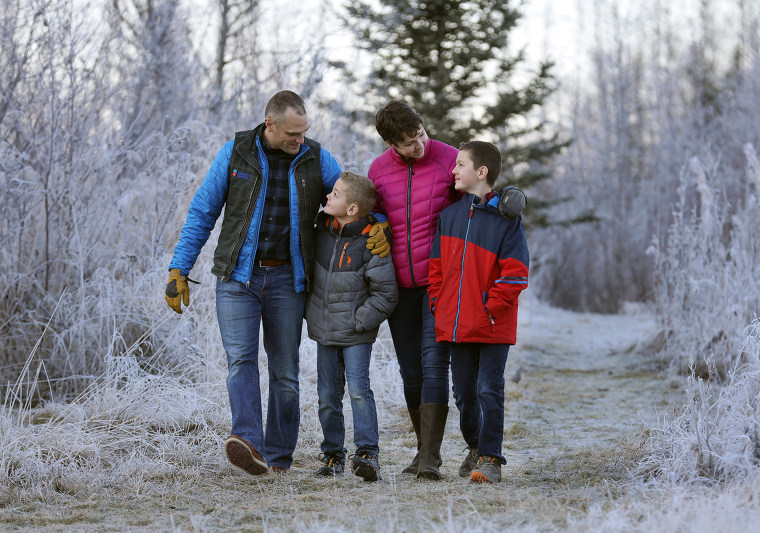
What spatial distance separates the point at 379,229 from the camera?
4.20 meters

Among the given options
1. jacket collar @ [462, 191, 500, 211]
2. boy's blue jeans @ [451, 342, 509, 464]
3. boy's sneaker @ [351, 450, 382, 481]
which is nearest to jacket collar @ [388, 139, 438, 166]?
jacket collar @ [462, 191, 500, 211]

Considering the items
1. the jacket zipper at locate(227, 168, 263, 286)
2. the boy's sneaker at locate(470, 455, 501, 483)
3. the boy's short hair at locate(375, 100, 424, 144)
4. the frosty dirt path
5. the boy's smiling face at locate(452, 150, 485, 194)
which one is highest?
the boy's short hair at locate(375, 100, 424, 144)

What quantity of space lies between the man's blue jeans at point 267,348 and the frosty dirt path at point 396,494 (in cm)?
22

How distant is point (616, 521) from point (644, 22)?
1035 inches

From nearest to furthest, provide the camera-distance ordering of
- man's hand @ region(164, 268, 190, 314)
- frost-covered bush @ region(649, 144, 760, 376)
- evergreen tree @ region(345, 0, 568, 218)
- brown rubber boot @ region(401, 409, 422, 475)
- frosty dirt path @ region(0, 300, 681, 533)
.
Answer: frosty dirt path @ region(0, 300, 681, 533) → man's hand @ region(164, 268, 190, 314) → brown rubber boot @ region(401, 409, 422, 475) → frost-covered bush @ region(649, 144, 760, 376) → evergreen tree @ region(345, 0, 568, 218)

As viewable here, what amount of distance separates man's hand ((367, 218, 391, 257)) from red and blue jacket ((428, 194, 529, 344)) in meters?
0.23

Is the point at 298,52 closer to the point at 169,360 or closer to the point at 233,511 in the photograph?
the point at 169,360

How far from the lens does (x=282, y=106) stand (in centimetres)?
411

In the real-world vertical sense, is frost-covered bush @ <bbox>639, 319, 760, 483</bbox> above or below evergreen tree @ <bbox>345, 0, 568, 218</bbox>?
below

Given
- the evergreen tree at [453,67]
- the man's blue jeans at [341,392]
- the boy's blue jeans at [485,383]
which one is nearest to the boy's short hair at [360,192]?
the man's blue jeans at [341,392]

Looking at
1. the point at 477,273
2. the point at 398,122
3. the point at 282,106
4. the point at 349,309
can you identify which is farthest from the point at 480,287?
the point at 282,106

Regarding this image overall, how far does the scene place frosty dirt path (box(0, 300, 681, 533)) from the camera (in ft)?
10.8

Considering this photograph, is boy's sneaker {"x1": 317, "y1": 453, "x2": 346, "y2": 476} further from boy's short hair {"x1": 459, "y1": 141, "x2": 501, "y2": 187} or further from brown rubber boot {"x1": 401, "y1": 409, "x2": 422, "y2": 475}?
boy's short hair {"x1": 459, "y1": 141, "x2": 501, "y2": 187}

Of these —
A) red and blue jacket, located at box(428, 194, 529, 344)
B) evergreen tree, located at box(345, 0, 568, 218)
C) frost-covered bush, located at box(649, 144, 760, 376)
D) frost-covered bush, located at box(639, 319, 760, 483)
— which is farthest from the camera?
evergreen tree, located at box(345, 0, 568, 218)
